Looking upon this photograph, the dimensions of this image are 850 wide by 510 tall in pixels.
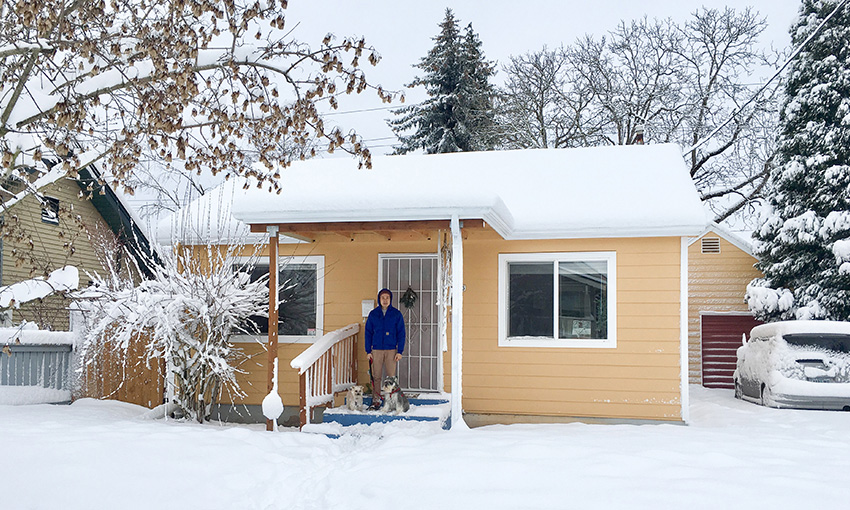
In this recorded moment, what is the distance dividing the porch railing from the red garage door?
30.8 feet

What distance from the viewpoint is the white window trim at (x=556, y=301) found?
9.03 metres

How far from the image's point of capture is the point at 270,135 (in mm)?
4949

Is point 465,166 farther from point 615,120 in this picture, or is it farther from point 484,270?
point 615,120

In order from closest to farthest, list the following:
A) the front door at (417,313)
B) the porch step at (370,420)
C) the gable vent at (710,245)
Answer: the porch step at (370,420) → the front door at (417,313) → the gable vent at (710,245)

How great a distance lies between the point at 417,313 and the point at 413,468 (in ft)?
13.7

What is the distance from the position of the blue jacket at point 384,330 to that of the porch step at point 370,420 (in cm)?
87

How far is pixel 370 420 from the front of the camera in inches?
329

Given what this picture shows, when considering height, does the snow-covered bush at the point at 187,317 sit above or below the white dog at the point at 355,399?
above

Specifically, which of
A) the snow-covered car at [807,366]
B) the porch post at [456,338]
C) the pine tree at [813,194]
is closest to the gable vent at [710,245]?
the pine tree at [813,194]

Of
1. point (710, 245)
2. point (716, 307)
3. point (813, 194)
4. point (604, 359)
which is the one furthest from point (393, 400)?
point (813, 194)

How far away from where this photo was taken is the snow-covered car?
10.4 meters

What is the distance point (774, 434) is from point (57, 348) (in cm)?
906

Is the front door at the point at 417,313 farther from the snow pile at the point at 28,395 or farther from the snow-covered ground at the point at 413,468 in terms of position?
the snow pile at the point at 28,395

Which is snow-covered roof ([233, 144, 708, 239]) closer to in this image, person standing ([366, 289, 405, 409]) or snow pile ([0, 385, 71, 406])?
person standing ([366, 289, 405, 409])
